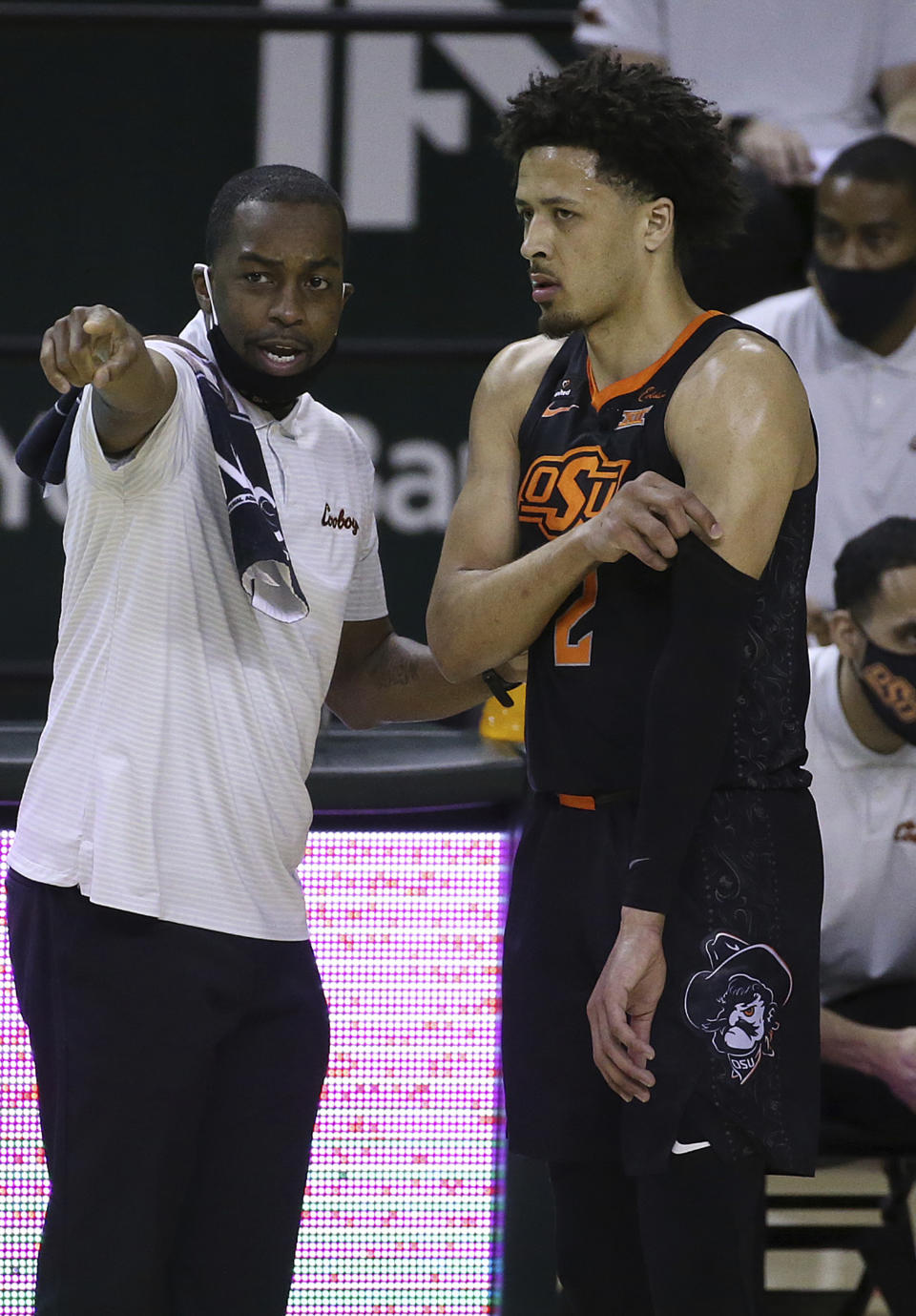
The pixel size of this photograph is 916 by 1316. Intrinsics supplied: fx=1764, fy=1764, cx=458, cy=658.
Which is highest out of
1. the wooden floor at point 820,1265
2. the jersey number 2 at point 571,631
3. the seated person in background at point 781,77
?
the seated person in background at point 781,77

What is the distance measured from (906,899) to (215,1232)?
1535mm

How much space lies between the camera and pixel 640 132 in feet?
6.54

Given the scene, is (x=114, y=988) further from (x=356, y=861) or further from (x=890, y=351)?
(x=890, y=351)

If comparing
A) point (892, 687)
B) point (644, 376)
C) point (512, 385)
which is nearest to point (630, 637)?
point (644, 376)

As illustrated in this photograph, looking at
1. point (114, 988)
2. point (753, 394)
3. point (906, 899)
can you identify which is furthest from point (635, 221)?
point (906, 899)

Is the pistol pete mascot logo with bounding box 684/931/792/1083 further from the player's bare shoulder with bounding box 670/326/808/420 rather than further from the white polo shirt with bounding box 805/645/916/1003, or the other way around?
the white polo shirt with bounding box 805/645/916/1003

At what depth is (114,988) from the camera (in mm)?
2020

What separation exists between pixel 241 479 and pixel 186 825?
0.40 meters

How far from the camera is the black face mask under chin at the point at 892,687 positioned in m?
3.15

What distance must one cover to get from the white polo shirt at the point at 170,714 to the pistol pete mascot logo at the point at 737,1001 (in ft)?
1.70

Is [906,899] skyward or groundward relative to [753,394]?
groundward

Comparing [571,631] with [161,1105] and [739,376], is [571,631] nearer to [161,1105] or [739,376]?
[739,376]

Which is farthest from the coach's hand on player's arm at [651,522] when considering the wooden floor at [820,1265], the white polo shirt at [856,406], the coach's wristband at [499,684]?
the white polo shirt at [856,406]

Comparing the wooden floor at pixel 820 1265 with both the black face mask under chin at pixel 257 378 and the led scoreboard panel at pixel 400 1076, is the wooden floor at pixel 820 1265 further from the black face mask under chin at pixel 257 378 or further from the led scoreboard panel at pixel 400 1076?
the black face mask under chin at pixel 257 378
